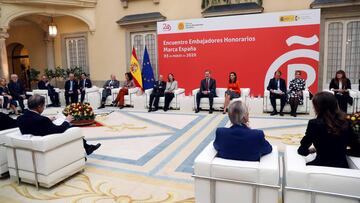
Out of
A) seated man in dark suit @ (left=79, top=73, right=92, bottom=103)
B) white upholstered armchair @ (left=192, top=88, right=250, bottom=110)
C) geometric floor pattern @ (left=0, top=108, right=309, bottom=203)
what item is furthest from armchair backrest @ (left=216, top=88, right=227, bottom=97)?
seated man in dark suit @ (left=79, top=73, right=92, bottom=103)

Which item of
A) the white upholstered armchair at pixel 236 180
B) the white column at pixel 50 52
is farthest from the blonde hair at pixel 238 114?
the white column at pixel 50 52

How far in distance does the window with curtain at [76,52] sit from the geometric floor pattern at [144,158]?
213 inches

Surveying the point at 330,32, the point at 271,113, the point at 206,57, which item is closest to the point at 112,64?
the point at 206,57

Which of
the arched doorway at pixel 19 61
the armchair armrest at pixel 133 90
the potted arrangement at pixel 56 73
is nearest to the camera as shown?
the armchair armrest at pixel 133 90

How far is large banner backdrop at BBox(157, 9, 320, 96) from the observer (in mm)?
8719

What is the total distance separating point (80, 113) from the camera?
6.77 meters

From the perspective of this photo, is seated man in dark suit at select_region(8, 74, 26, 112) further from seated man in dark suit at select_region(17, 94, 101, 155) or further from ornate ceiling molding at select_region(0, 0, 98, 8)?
seated man in dark suit at select_region(17, 94, 101, 155)

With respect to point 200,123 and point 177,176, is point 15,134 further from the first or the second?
point 200,123

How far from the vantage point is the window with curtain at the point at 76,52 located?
12484 mm

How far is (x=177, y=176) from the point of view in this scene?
150 inches

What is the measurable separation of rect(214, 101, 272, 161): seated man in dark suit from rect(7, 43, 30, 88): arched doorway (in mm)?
14446

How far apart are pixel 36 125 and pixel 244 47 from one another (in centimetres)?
733

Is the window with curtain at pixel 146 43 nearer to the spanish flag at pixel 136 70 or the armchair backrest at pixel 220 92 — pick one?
the spanish flag at pixel 136 70

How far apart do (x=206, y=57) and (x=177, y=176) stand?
6686 mm
